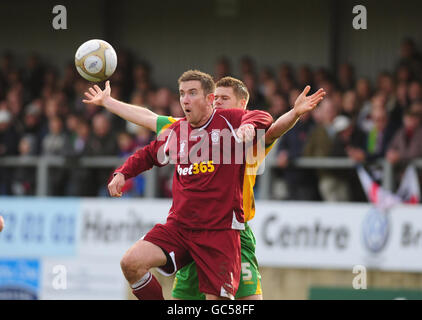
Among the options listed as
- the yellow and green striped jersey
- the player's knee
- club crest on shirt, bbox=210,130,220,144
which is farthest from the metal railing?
the player's knee

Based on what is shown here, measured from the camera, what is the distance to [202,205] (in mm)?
7148

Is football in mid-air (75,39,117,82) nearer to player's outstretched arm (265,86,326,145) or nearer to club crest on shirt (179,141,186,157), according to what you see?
club crest on shirt (179,141,186,157)

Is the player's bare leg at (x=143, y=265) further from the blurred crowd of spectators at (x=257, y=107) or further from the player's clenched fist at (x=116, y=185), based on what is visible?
the blurred crowd of spectators at (x=257, y=107)

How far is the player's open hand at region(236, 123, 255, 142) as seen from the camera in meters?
6.72

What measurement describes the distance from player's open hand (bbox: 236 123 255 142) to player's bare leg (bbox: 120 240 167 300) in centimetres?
120

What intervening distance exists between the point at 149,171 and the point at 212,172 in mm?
6742

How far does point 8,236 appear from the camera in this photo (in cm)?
1407

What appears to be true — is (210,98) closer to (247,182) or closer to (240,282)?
(247,182)

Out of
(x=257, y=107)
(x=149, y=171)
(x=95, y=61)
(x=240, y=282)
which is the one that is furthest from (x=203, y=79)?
(x=149, y=171)

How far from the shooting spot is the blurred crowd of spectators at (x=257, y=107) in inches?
487

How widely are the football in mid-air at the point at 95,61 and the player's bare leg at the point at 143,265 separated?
1822 mm
